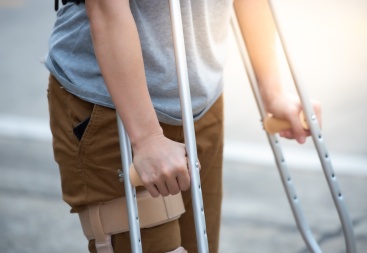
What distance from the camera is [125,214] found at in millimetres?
2436

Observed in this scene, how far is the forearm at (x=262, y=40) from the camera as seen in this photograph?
268 centimetres

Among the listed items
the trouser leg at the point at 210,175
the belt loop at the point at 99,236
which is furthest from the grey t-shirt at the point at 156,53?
the belt loop at the point at 99,236

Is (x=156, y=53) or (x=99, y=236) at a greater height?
(x=156, y=53)

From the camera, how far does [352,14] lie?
9.21 metres

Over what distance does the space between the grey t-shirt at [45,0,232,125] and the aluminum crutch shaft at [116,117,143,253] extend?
0.41 ft

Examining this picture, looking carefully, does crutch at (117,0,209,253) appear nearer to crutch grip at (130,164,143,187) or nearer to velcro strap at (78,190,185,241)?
crutch grip at (130,164,143,187)

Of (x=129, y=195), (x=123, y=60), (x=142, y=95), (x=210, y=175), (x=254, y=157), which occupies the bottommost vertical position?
(x=254, y=157)

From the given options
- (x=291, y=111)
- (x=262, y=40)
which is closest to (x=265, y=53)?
(x=262, y=40)

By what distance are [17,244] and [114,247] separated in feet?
7.84

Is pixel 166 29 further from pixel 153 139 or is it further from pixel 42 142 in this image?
pixel 42 142

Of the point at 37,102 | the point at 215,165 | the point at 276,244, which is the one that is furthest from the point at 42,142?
the point at 215,165

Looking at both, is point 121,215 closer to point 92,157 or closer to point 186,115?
point 92,157

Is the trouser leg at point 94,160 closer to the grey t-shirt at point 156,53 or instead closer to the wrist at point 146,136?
the grey t-shirt at point 156,53

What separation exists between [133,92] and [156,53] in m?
0.26
